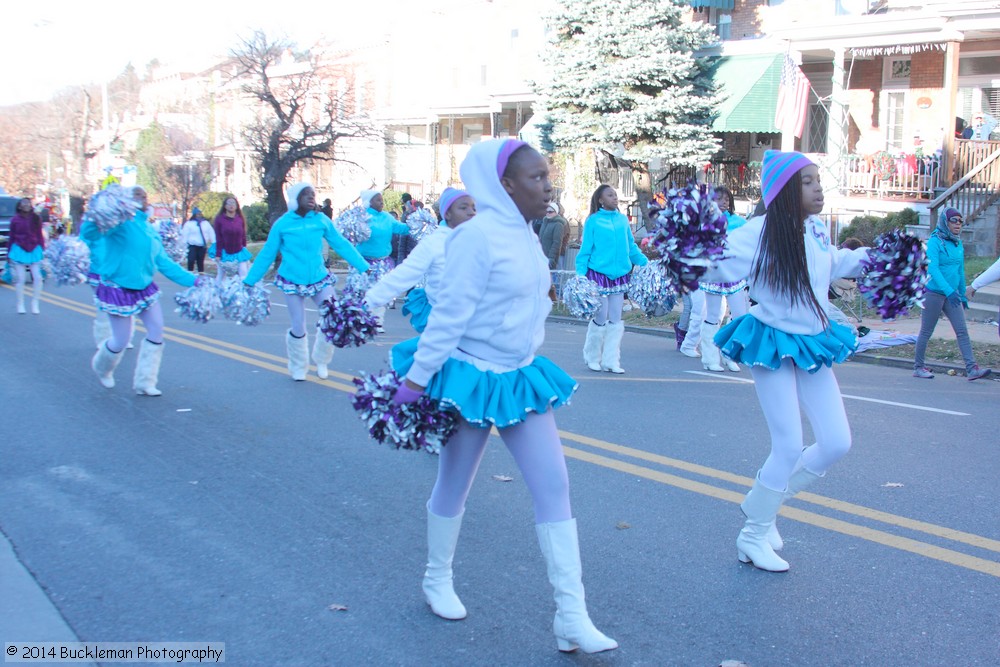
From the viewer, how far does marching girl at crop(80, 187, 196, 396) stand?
28.0ft

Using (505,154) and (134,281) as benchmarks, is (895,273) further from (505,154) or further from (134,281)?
(134,281)

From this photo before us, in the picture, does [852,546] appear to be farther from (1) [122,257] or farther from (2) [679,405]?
(1) [122,257]

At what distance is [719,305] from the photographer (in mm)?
10586

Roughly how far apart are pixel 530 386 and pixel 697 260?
1035 millimetres

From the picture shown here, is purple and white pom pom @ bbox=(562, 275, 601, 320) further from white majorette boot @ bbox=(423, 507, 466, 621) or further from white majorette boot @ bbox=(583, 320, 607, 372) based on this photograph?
white majorette boot @ bbox=(423, 507, 466, 621)

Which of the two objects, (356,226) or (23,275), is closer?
(356,226)

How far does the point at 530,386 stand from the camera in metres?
3.68

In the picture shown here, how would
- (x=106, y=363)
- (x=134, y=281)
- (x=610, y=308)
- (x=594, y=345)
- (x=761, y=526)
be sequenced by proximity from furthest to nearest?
(x=594, y=345) → (x=610, y=308) → (x=106, y=363) → (x=134, y=281) → (x=761, y=526)

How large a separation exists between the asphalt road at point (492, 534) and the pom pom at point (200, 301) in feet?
2.45

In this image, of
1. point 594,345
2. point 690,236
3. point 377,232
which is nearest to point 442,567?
point 690,236

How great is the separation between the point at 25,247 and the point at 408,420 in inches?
545

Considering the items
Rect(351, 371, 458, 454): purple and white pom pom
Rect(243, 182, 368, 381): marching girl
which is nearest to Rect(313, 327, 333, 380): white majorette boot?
Rect(243, 182, 368, 381): marching girl

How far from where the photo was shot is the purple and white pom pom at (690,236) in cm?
424

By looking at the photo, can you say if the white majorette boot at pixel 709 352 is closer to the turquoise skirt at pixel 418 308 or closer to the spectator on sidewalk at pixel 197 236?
the turquoise skirt at pixel 418 308
